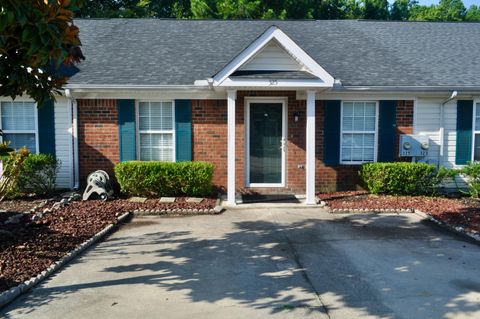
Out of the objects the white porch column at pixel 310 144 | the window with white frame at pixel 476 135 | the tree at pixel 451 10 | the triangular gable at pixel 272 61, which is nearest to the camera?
the triangular gable at pixel 272 61

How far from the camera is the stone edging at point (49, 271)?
4.42m

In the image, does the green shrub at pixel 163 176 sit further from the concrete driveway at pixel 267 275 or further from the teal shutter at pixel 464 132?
the teal shutter at pixel 464 132

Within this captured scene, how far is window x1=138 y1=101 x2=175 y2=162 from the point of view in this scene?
10781mm

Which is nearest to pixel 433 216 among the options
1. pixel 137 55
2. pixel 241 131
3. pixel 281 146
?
pixel 281 146

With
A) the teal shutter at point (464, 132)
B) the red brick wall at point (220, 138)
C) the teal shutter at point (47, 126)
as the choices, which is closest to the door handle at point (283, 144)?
the red brick wall at point (220, 138)

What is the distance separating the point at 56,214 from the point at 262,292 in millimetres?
5165

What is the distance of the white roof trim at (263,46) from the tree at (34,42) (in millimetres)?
4458

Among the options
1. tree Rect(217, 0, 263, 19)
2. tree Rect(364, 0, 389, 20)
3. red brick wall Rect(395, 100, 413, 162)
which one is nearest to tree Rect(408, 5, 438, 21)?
tree Rect(364, 0, 389, 20)

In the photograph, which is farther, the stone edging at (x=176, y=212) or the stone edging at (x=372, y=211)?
the stone edging at (x=372, y=211)

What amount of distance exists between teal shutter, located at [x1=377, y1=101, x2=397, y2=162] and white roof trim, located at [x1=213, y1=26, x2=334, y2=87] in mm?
2497

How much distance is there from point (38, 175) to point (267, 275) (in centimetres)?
717

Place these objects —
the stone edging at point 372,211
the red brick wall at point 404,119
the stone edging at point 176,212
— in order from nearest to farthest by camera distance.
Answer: the stone edging at point 176,212, the stone edging at point 372,211, the red brick wall at point 404,119

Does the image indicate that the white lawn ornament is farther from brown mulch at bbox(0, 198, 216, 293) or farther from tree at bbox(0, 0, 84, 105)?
tree at bbox(0, 0, 84, 105)

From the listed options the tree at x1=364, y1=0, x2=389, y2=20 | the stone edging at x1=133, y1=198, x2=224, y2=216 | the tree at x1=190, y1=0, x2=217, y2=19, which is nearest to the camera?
the stone edging at x1=133, y1=198, x2=224, y2=216
